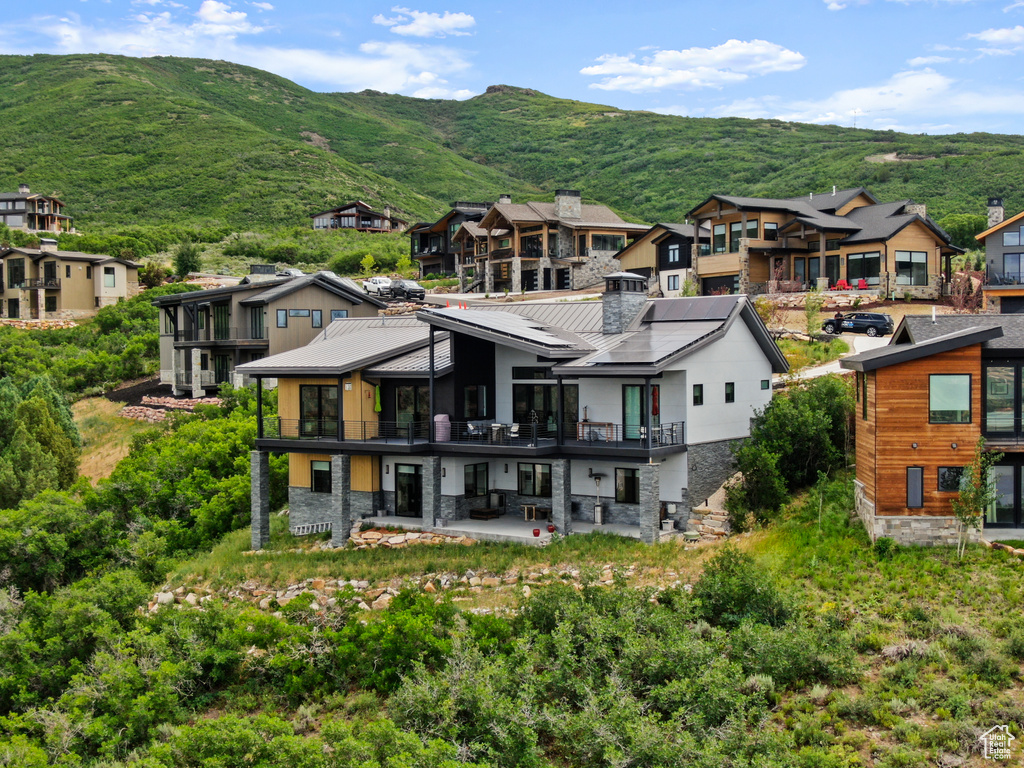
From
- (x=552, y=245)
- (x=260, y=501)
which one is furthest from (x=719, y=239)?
(x=260, y=501)

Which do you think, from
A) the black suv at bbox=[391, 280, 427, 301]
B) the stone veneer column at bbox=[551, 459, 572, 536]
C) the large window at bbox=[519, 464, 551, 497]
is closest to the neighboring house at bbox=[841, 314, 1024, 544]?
the stone veneer column at bbox=[551, 459, 572, 536]

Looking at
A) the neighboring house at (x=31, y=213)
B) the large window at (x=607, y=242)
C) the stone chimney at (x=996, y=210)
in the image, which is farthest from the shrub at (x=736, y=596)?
the neighboring house at (x=31, y=213)

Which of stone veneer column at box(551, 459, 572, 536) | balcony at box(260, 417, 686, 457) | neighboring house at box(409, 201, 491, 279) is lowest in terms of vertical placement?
stone veneer column at box(551, 459, 572, 536)

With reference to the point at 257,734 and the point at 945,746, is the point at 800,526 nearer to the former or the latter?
the point at 945,746

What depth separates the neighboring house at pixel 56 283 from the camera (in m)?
67.6

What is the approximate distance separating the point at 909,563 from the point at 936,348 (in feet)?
17.8

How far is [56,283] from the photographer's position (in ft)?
221

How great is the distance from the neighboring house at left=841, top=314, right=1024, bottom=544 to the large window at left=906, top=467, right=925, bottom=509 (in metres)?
0.03

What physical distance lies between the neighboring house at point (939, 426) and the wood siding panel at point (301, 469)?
1830 cm

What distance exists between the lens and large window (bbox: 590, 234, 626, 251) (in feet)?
206

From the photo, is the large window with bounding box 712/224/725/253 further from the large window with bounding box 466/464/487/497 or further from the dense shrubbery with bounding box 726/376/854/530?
the large window with bounding box 466/464/487/497

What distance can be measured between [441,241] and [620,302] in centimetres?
4825

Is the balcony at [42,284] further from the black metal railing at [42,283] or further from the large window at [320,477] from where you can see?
the large window at [320,477]

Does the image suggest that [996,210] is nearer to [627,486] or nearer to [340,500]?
[627,486]
